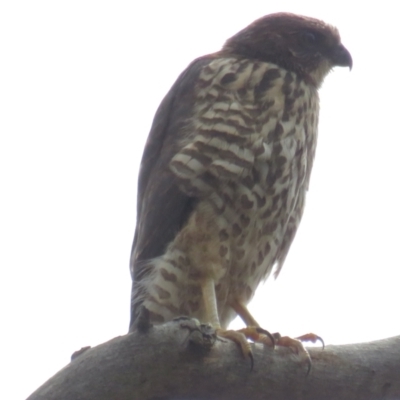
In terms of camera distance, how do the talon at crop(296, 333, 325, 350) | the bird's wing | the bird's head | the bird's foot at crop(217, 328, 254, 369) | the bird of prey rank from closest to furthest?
the bird's foot at crop(217, 328, 254, 369) < the talon at crop(296, 333, 325, 350) < the bird of prey < the bird's wing < the bird's head

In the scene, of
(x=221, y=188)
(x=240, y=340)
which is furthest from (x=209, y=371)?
(x=221, y=188)

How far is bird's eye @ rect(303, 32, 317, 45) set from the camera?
6137 mm

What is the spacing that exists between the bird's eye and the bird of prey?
56cm

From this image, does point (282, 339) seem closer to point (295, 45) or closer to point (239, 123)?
point (239, 123)

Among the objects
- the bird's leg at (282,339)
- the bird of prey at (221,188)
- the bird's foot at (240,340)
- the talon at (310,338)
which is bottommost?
the talon at (310,338)

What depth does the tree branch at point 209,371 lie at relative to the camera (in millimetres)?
3365

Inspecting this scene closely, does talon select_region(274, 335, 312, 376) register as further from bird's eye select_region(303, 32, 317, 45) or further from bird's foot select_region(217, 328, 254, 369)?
bird's eye select_region(303, 32, 317, 45)

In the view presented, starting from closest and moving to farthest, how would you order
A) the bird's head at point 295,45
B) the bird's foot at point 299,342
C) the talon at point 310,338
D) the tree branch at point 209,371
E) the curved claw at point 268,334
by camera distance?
the tree branch at point 209,371, the bird's foot at point 299,342, the curved claw at point 268,334, the talon at point 310,338, the bird's head at point 295,45

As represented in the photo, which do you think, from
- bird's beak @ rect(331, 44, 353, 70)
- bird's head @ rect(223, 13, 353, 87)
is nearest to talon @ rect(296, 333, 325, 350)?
bird's head @ rect(223, 13, 353, 87)

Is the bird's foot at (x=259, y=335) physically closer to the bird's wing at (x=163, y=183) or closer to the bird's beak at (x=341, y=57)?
the bird's wing at (x=163, y=183)

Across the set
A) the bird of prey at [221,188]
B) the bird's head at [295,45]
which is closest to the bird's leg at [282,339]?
the bird of prey at [221,188]

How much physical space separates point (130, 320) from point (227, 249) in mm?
812

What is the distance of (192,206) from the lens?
5.04 m

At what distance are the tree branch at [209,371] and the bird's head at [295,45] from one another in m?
2.53
